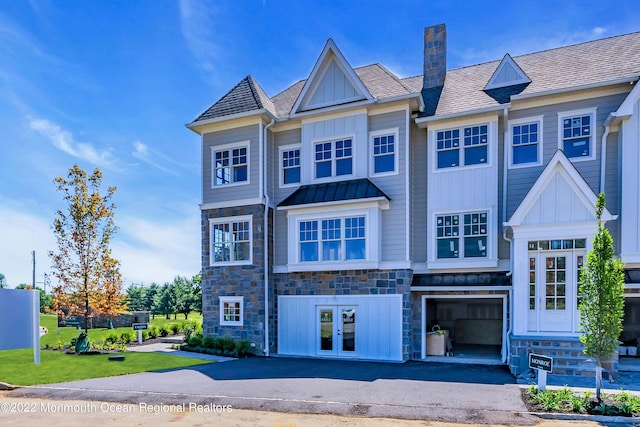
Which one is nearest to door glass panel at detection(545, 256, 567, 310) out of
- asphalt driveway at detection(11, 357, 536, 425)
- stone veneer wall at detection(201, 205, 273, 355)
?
asphalt driveway at detection(11, 357, 536, 425)

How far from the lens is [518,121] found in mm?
14117

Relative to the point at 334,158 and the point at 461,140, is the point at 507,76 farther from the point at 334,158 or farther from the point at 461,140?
the point at 334,158

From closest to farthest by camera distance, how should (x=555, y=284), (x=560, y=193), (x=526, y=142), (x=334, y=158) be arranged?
1. (x=555, y=284)
2. (x=560, y=193)
3. (x=526, y=142)
4. (x=334, y=158)

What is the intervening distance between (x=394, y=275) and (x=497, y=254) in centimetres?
349

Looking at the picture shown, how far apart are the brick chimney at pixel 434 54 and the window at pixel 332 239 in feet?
21.9

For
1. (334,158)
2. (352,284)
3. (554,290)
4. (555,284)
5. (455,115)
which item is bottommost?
(352,284)

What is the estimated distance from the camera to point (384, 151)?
15414mm

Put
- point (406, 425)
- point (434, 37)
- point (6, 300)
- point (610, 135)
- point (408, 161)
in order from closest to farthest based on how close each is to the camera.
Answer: point (406, 425)
point (6, 300)
point (610, 135)
point (408, 161)
point (434, 37)

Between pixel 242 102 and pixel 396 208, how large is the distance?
7666 mm

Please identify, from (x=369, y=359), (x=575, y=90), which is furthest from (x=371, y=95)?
(x=369, y=359)

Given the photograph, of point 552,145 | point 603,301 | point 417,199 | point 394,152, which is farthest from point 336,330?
point 552,145

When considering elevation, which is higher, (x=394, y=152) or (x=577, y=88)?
(x=577, y=88)

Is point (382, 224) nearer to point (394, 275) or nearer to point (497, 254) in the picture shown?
point (394, 275)

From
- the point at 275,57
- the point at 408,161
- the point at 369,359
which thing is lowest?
the point at 369,359
